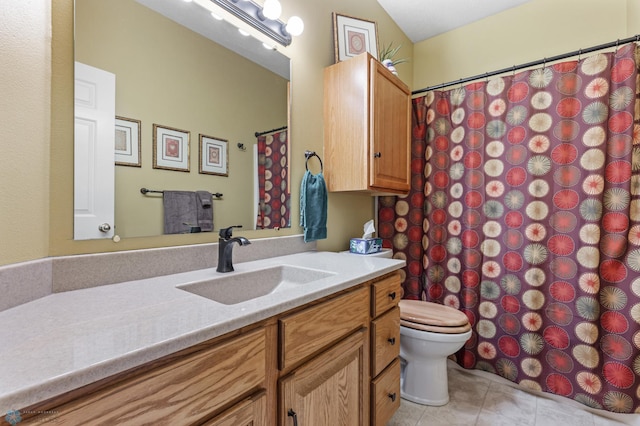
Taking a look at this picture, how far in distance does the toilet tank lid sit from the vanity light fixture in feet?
5.27

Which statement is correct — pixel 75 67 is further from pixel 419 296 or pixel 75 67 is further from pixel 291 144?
pixel 419 296

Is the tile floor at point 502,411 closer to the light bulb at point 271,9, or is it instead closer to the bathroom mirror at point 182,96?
the bathroom mirror at point 182,96

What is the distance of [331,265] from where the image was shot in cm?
128

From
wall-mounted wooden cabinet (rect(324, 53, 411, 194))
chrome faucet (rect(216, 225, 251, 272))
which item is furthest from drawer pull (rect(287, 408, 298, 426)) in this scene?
wall-mounted wooden cabinet (rect(324, 53, 411, 194))

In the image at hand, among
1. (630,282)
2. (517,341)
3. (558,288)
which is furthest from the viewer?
(517,341)

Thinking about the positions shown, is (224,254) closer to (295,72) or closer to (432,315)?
(295,72)

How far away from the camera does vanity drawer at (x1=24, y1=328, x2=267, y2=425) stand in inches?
18.1

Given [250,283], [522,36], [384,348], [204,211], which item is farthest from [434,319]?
[522,36]

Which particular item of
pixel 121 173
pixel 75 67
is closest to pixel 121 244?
pixel 121 173

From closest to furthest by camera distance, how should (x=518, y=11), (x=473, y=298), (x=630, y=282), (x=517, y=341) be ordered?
(x=630, y=282)
(x=517, y=341)
(x=473, y=298)
(x=518, y=11)

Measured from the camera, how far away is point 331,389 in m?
0.95

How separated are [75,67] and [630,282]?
2504 mm

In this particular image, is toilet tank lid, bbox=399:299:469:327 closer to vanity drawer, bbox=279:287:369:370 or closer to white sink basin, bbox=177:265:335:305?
vanity drawer, bbox=279:287:369:370

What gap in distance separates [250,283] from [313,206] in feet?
1.99
